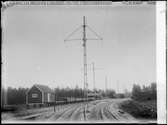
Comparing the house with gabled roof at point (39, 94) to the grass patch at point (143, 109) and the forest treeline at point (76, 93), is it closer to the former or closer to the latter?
the forest treeline at point (76, 93)

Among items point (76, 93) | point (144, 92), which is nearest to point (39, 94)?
point (76, 93)

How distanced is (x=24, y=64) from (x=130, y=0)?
0.92 m

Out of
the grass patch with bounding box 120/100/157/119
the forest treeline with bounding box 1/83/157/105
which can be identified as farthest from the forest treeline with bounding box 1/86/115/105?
the grass patch with bounding box 120/100/157/119

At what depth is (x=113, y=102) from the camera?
1.97m

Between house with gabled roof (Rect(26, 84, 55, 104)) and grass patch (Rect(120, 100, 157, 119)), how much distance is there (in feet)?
1.90

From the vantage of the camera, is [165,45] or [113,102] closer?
[165,45]

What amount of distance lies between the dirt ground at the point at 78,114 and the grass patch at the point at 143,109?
0.13 ft

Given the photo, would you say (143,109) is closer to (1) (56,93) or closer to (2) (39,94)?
(1) (56,93)

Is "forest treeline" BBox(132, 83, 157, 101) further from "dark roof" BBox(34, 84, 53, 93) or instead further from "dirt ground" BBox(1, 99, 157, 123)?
"dark roof" BBox(34, 84, 53, 93)

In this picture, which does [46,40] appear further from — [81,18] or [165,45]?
[165,45]

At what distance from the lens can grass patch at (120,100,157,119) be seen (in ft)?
6.17

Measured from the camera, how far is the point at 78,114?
1.92 m

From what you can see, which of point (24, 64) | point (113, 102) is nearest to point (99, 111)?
point (113, 102)

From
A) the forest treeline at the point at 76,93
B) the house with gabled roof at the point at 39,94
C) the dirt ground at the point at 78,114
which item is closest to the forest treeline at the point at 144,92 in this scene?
the forest treeline at the point at 76,93
